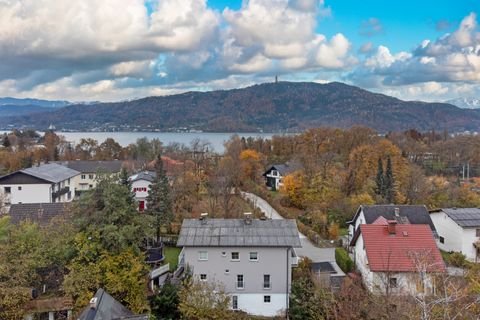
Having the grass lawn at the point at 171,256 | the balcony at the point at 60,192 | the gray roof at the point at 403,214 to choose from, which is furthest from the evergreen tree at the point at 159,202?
the balcony at the point at 60,192

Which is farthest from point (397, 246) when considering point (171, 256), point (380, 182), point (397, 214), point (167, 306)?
point (380, 182)

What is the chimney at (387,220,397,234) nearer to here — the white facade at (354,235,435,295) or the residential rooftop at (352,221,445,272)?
the residential rooftop at (352,221,445,272)

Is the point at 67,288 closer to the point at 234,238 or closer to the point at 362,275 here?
the point at 234,238

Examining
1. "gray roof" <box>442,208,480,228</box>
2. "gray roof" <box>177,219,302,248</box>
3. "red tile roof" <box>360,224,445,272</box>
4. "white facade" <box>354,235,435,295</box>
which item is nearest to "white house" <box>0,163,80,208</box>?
"gray roof" <box>177,219,302,248</box>

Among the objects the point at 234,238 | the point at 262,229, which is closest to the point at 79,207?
the point at 234,238

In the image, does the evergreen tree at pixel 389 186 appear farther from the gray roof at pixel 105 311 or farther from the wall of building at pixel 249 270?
the gray roof at pixel 105 311

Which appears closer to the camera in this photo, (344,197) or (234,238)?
(234,238)
